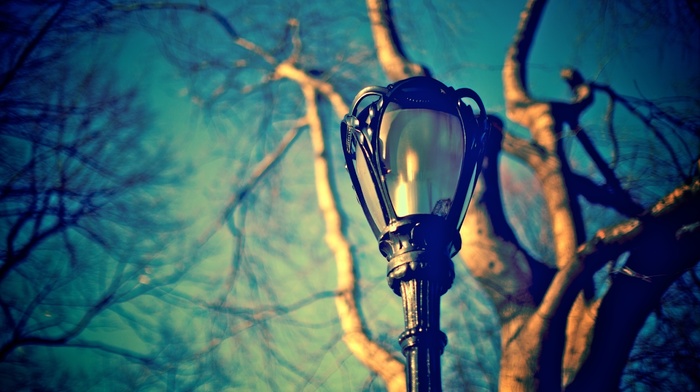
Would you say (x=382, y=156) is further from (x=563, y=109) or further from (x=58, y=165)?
(x=58, y=165)

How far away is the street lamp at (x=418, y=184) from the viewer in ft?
5.47

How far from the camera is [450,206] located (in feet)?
5.71

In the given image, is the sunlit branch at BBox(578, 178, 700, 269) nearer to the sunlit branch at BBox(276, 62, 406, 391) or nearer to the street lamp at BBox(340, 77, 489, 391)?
the street lamp at BBox(340, 77, 489, 391)

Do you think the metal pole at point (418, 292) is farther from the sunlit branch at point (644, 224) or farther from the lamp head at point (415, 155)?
the sunlit branch at point (644, 224)

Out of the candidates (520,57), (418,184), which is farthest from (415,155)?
(520,57)

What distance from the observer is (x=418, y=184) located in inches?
69.4

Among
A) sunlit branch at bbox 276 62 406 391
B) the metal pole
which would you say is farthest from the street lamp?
sunlit branch at bbox 276 62 406 391

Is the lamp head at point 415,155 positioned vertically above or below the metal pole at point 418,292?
above

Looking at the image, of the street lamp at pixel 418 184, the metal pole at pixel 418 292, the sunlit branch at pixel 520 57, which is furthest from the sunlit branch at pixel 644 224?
the sunlit branch at pixel 520 57

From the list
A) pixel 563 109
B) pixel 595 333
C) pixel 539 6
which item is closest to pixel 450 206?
pixel 595 333

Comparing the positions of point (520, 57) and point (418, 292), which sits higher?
point (520, 57)

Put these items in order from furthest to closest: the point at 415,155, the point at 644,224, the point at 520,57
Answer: the point at 520,57 → the point at 644,224 → the point at 415,155

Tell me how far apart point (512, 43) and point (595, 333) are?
2762mm

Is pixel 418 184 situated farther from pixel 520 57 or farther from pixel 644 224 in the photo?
pixel 520 57
